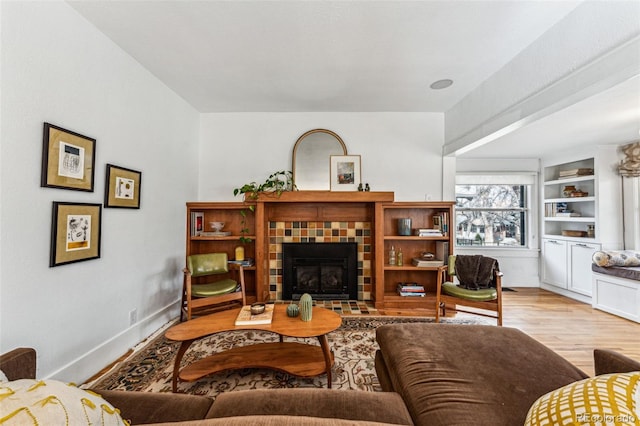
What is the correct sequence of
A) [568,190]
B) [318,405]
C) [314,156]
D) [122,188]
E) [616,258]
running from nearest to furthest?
[318,405] < [122,188] < [616,258] < [314,156] < [568,190]

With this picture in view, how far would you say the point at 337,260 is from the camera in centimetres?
367

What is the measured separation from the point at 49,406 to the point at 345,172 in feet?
11.1

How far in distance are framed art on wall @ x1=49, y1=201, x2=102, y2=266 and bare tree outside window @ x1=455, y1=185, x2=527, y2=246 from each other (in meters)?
5.07

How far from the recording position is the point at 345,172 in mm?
3652

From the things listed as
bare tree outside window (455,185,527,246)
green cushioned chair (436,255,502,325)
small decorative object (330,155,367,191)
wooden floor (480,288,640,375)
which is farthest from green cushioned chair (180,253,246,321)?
bare tree outside window (455,185,527,246)

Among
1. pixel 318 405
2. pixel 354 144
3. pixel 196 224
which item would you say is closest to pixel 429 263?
pixel 354 144

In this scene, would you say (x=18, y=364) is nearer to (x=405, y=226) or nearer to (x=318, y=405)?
(x=318, y=405)

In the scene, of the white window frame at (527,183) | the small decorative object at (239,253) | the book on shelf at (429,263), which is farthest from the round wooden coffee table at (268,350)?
the white window frame at (527,183)

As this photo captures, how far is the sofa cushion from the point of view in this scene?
0.92 m

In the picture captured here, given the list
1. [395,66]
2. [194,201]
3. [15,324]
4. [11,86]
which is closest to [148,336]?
[15,324]

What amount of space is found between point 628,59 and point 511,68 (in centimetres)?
103

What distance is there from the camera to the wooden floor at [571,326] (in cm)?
237

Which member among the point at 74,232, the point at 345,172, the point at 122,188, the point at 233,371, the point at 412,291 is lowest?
the point at 233,371

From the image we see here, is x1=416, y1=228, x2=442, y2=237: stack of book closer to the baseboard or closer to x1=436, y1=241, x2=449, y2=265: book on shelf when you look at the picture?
x1=436, y1=241, x2=449, y2=265: book on shelf
